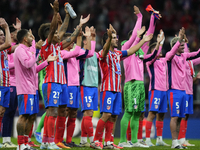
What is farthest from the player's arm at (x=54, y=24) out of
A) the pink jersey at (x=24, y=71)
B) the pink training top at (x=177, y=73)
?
the pink training top at (x=177, y=73)

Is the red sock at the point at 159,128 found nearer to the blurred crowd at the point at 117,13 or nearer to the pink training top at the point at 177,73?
the pink training top at the point at 177,73

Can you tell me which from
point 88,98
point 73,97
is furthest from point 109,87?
point 73,97

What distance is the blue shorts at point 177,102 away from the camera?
805 cm

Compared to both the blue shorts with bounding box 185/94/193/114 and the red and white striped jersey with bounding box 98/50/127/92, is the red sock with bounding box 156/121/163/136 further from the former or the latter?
the red and white striped jersey with bounding box 98/50/127/92

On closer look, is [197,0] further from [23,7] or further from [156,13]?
[156,13]

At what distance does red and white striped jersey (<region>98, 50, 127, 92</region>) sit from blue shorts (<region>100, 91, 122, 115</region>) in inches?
4.2

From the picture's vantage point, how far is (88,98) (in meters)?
7.70

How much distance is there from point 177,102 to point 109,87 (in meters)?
1.98

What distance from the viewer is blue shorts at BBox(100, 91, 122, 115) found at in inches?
276

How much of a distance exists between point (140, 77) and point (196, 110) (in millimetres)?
6024

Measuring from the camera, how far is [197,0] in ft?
61.6

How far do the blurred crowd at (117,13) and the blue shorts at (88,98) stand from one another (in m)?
9.90

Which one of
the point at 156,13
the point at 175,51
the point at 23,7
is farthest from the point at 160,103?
the point at 23,7

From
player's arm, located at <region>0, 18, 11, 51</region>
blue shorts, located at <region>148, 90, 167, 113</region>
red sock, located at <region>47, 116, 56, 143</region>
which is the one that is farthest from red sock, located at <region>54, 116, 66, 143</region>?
blue shorts, located at <region>148, 90, 167, 113</region>
